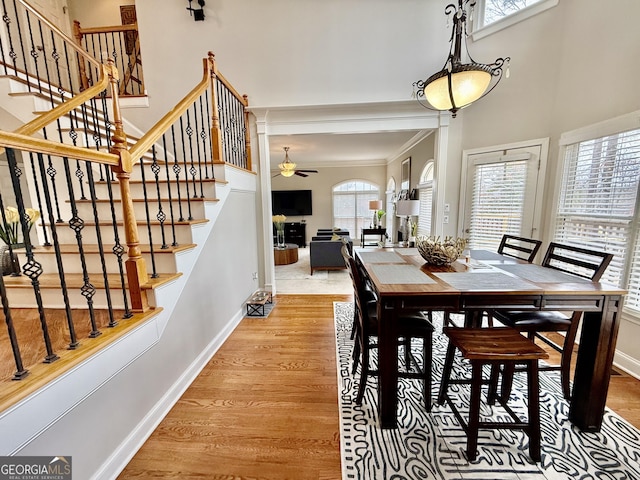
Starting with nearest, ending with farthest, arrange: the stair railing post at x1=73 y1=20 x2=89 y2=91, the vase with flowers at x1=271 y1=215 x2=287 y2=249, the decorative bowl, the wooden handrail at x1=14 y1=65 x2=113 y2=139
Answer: the wooden handrail at x1=14 y1=65 x2=113 y2=139, the decorative bowl, the stair railing post at x1=73 y1=20 x2=89 y2=91, the vase with flowers at x1=271 y1=215 x2=287 y2=249

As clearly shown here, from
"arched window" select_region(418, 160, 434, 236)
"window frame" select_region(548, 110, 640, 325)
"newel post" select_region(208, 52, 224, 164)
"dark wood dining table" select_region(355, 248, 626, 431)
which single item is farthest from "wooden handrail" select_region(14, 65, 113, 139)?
"arched window" select_region(418, 160, 434, 236)

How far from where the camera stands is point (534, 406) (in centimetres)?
135

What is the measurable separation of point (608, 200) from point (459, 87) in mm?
1670

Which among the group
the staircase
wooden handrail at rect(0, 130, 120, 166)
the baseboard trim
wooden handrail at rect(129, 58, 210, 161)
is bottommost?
the baseboard trim

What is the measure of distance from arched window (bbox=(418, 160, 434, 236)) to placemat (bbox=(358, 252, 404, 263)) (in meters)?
2.51

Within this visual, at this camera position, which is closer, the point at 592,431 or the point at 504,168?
the point at 592,431

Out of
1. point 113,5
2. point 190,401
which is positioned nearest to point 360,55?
point 190,401

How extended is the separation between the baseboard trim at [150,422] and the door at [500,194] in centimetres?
344

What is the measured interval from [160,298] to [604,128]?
367 centimetres

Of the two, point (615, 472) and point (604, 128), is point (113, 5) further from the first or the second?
point (615, 472)

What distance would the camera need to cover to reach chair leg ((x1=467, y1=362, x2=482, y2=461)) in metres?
1.35

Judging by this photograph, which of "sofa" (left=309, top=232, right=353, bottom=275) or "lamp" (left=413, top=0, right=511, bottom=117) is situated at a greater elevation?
"lamp" (left=413, top=0, right=511, bottom=117)

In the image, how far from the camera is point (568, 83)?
2.53 m

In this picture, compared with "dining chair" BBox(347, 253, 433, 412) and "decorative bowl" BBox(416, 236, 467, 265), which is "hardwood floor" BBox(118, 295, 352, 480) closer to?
"dining chair" BBox(347, 253, 433, 412)
